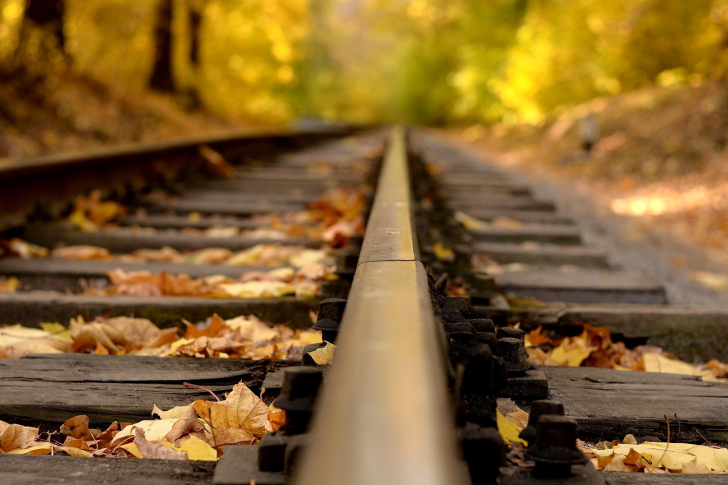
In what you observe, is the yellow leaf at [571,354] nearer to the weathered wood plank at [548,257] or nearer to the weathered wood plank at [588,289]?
the weathered wood plank at [588,289]

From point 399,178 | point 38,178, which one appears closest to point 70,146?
point 38,178

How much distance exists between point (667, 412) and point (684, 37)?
13.9m

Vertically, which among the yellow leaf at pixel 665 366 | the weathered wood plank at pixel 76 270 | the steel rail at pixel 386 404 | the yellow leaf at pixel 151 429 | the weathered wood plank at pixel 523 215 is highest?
the weathered wood plank at pixel 523 215

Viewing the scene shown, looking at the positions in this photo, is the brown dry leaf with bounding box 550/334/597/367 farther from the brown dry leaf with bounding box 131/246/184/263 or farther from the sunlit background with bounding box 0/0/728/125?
the sunlit background with bounding box 0/0/728/125

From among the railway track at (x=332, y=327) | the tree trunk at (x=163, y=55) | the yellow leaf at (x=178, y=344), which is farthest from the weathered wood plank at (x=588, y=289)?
the tree trunk at (x=163, y=55)

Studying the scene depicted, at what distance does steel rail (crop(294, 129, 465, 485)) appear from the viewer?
632 millimetres

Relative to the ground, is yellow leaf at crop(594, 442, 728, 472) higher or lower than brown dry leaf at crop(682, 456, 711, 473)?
higher

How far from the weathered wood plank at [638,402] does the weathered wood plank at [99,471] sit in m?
A: 0.76

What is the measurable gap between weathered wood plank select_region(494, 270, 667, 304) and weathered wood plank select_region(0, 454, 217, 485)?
1705 millimetres

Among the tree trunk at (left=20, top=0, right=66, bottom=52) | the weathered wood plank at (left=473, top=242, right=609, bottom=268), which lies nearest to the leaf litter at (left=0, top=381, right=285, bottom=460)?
the weathered wood plank at (left=473, top=242, right=609, bottom=268)

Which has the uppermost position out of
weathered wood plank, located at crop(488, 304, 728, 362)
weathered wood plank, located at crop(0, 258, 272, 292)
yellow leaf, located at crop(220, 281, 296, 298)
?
weathered wood plank, located at crop(0, 258, 272, 292)

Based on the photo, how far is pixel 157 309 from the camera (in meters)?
2.08

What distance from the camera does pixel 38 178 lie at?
11.8ft

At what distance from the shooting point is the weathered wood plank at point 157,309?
2.08 metres
